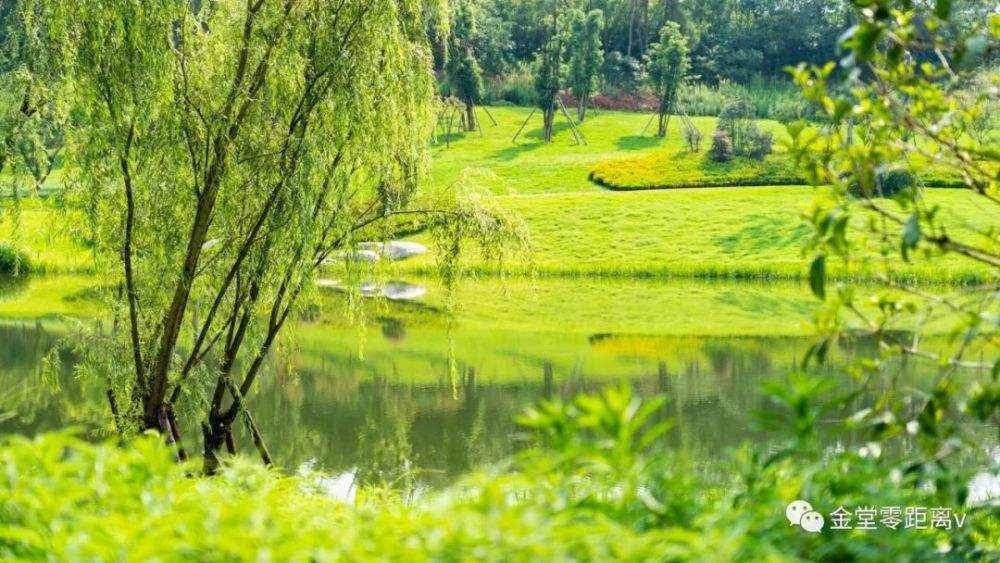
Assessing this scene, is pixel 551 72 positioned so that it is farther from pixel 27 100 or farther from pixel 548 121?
pixel 27 100

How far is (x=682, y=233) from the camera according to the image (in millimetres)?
28406

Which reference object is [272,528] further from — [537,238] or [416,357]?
[537,238]

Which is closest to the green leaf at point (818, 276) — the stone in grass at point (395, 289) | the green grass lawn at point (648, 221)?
the green grass lawn at point (648, 221)

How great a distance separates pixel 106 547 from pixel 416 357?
13150 mm

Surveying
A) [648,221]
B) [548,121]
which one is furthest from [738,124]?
[648,221]

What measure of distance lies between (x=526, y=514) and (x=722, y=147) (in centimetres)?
3606

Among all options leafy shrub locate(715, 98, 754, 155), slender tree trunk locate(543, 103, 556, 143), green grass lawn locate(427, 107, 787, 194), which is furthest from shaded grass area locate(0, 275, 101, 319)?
slender tree trunk locate(543, 103, 556, 143)

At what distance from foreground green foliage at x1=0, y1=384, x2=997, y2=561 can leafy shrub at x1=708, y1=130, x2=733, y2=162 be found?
3484 centimetres

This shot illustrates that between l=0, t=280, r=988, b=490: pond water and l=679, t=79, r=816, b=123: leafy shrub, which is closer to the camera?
l=0, t=280, r=988, b=490: pond water

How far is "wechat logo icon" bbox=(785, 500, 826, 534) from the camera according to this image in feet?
7.43

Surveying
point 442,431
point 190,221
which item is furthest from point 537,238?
point 190,221

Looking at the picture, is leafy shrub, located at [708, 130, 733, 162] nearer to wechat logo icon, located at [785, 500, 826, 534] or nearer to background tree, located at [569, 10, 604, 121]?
background tree, located at [569, 10, 604, 121]

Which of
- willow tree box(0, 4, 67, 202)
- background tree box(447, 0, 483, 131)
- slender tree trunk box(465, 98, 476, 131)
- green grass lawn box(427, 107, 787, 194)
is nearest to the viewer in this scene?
willow tree box(0, 4, 67, 202)

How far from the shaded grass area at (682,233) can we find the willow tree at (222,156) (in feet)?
53.5
